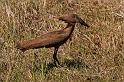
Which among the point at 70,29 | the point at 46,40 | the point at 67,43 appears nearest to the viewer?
the point at 46,40

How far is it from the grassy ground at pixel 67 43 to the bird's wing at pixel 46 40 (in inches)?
12.4

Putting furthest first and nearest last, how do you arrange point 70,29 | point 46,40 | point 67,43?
1. point 67,43
2. point 70,29
3. point 46,40

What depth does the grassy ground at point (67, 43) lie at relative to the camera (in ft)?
18.4

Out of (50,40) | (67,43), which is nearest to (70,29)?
(50,40)

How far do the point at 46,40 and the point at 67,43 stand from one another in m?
1.00

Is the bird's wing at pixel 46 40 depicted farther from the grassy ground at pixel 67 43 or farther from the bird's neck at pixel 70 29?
the grassy ground at pixel 67 43

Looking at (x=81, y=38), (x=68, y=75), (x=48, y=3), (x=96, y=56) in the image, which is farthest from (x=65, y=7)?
(x=68, y=75)

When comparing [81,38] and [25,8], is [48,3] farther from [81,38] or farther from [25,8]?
[81,38]

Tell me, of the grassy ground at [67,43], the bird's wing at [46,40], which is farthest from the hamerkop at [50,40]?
the grassy ground at [67,43]

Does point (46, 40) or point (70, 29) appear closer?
point (46, 40)

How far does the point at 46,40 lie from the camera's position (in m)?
5.46

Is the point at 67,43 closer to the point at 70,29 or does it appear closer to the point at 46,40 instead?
the point at 70,29

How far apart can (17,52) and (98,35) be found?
118cm

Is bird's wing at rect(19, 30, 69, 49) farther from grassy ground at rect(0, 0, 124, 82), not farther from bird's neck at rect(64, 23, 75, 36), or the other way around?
grassy ground at rect(0, 0, 124, 82)
